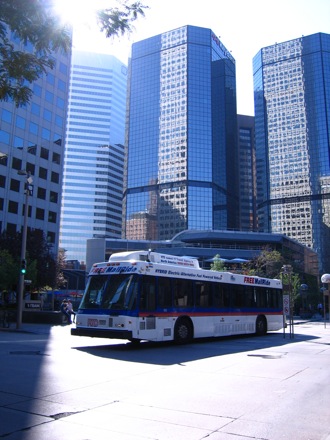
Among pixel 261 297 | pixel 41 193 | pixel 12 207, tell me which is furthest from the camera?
pixel 41 193

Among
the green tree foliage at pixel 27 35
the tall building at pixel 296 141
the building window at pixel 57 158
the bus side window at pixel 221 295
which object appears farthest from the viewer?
the tall building at pixel 296 141

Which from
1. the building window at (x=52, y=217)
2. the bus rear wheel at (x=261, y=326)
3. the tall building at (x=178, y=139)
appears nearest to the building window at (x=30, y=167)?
the building window at (x=52, y=217)

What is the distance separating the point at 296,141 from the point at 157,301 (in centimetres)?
15978

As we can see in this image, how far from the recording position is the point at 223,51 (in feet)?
633

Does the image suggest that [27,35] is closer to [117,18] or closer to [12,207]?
[117,18]

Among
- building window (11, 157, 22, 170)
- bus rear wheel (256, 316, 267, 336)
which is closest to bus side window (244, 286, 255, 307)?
bus rear wheel (256, 316, 267, 336)

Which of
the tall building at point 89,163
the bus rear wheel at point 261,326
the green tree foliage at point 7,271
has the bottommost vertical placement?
the bus rear wheel at point 261,326

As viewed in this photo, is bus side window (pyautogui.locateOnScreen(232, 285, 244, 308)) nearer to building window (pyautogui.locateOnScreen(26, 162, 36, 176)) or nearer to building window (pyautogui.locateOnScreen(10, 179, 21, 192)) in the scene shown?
building window (pyautogui.locateOnScreen(10, 179, 21, 192))

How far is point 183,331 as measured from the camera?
16.0 meters

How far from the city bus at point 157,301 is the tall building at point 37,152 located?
41834 mm

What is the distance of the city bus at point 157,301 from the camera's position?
14.0 metres

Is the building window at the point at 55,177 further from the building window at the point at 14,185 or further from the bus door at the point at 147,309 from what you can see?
the bus door at the point at 147,309

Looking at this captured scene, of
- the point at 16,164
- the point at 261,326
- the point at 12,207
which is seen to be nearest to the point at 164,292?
the point at 261,326

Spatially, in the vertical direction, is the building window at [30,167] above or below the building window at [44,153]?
below
